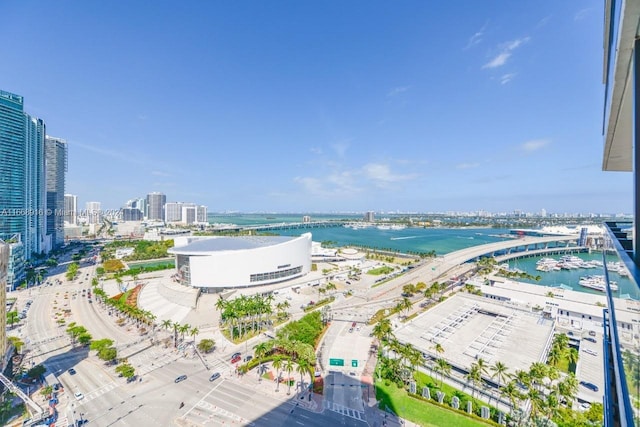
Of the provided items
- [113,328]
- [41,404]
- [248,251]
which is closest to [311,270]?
[248,251]

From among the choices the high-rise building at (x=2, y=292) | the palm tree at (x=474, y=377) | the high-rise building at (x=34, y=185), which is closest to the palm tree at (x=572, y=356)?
the palm tree at (x=474, y=377)

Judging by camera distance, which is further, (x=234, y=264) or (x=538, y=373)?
(x=234, y=264)

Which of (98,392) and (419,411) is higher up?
(98,392)

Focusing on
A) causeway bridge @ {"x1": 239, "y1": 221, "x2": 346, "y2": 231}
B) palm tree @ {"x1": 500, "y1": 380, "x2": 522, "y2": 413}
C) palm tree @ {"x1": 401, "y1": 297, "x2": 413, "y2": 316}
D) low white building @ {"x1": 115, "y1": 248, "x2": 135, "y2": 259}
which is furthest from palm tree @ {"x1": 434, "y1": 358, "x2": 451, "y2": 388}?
causeway bridge @ {"x1": 239, "y1": 221, "x2": 346, "y2": 231}

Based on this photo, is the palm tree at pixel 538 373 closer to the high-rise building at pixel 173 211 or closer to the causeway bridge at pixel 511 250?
the causeway bridge at pixel 511 250

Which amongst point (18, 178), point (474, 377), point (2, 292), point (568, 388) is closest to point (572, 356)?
point (568, 388)

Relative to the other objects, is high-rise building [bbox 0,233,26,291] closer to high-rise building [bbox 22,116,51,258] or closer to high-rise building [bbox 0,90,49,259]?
high-rise building [bbox 0,90,49,259]

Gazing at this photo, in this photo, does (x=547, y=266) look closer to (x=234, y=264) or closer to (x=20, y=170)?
(x=234, y=264)
